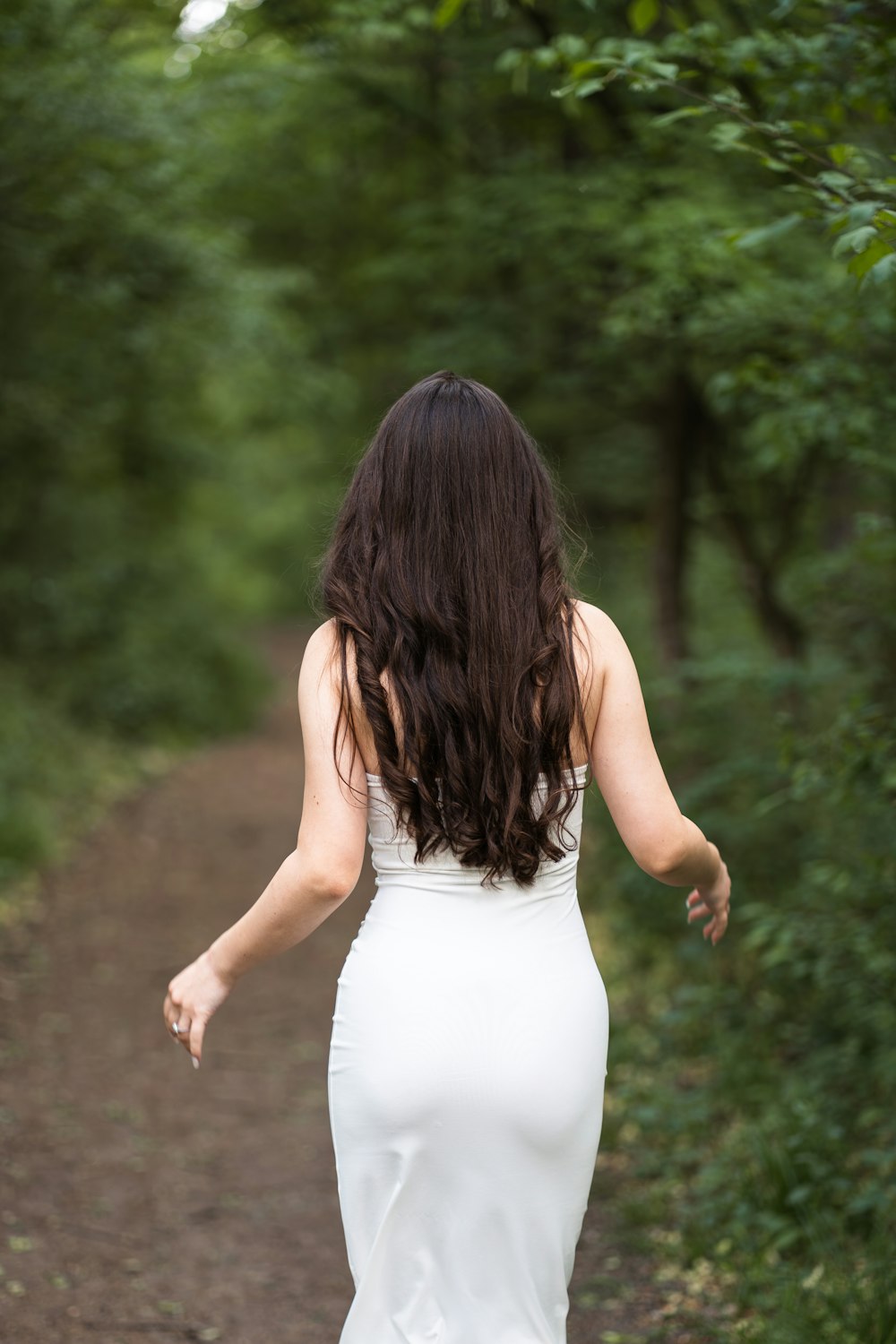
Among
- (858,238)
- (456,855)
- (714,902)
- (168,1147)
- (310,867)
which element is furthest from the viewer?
(168,1147)

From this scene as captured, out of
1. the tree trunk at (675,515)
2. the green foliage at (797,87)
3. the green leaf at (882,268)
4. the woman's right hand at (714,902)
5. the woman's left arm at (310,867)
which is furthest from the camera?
the tree trunk at (675,515)

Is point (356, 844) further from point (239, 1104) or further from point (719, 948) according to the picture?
point (719, 948)

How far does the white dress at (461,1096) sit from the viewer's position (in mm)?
2254

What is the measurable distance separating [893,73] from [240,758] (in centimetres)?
1124

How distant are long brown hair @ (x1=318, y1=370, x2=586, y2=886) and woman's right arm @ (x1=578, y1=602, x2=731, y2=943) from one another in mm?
66

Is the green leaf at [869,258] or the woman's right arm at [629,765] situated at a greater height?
the green leaf at [869,258]

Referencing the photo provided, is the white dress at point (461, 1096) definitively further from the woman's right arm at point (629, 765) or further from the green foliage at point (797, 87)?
the green foliage at point (797, 87)

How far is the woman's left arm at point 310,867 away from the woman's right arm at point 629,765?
46 centimetres

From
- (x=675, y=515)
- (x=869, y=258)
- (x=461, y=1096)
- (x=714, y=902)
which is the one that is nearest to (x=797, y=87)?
(x=869, y=258)

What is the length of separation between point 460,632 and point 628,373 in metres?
5.83

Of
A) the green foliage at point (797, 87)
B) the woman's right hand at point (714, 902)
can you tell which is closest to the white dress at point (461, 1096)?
the woman's right hand at point (714, 902)

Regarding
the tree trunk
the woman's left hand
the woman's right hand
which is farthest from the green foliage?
the tree trunk

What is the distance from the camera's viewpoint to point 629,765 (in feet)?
7.61

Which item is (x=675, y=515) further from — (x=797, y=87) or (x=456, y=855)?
(x=456, y=855)
